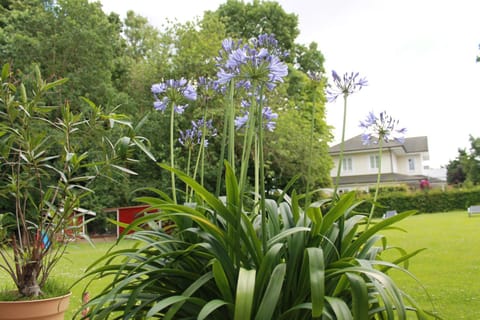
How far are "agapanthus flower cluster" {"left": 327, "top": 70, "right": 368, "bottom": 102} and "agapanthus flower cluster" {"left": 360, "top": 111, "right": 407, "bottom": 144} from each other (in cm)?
33

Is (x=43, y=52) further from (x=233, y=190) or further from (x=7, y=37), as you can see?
(x=233, y=190)

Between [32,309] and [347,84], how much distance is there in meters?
1.84

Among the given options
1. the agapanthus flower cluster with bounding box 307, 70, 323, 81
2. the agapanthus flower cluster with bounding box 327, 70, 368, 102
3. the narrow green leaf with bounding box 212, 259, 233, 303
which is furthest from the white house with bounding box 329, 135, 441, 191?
the narrow green leaf with bounding box 212, 259, 233, 303

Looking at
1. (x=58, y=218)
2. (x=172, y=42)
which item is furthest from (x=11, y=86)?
(x=172, y=42)

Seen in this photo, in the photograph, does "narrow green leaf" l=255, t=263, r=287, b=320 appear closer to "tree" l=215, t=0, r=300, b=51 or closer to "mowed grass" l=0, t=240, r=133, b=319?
"mowed grass" l=0, t=240, r=133, b=319

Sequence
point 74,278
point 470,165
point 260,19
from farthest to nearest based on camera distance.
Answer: point 470,165 < point 260,19 < point 74,278

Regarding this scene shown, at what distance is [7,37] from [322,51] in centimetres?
1435

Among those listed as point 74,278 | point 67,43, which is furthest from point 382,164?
point 74,278

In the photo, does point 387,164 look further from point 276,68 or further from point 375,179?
point 276,68

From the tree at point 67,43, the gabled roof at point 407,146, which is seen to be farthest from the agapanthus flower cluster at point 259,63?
the gabled roof at point 407,146

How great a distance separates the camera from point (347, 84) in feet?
6.78

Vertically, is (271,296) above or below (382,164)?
below

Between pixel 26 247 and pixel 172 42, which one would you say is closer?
pixel 26 247

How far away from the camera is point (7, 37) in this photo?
14.7 metres
